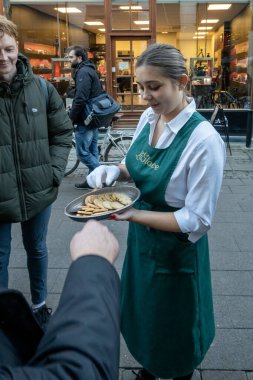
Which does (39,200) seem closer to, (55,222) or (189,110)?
(189,110)

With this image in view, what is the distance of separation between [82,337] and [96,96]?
578cm

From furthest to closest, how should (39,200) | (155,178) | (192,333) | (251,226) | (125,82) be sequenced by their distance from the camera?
(125,82) < (251,226) < (39,200) < (192,333) < (155,178)

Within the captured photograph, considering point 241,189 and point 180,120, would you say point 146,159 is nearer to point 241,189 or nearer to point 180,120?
point 180,120

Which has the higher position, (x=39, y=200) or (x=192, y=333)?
(x=39, y=200)

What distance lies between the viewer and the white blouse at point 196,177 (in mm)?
1747

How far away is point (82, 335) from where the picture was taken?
34.6 inches

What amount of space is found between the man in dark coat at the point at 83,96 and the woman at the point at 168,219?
4.10 m

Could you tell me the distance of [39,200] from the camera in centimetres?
275

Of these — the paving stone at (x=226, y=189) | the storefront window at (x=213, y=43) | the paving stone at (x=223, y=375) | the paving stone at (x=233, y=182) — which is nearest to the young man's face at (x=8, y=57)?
the paving stone at (x=223, y=375)

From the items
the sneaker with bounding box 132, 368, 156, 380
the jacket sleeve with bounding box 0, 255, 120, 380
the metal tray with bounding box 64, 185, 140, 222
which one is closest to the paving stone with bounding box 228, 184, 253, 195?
the sneaker with bounding box 132, 368, 156, 380

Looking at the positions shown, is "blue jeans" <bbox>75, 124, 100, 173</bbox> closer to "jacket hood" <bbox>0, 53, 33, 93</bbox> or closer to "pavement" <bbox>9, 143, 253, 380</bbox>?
"pavement" <bbox>9, 143, 253, 380</bbox>

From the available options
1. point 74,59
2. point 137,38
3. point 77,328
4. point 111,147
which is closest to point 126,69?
point 137,38

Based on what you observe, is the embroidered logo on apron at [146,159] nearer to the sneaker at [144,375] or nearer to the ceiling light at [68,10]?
the sneaker at [144,375]

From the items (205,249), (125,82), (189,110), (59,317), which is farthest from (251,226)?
(125,82)
